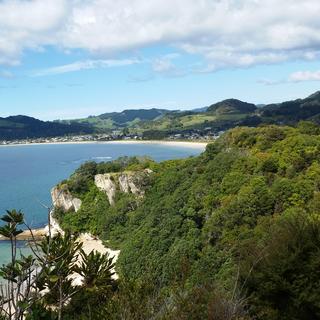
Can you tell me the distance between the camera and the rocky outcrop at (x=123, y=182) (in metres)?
52.2

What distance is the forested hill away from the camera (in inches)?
361

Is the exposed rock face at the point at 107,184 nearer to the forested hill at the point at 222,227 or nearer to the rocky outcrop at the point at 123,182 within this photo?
the rocky outcrop at the point at 123,182

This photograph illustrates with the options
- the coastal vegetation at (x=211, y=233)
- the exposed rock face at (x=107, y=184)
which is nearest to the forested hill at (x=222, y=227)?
the coastal vegetation at (x=211, y=233)

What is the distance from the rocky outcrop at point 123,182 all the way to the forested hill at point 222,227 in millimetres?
613

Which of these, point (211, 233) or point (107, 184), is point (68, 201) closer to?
point (107, 184)

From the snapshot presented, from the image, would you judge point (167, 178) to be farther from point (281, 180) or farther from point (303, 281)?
point (303, 281)

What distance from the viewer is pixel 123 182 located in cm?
5334

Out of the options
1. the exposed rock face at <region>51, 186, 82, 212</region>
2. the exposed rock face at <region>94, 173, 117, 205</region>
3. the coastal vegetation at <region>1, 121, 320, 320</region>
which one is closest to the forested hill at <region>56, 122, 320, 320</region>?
→ the coastal vegetation at <region>1, 121, 320, 320</region>

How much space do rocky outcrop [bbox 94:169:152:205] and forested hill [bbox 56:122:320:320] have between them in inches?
24.1

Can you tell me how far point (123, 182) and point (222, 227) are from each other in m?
23.9

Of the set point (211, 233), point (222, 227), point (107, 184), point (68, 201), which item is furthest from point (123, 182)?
point (222, 227)

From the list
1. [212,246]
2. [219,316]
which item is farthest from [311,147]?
[219,316]

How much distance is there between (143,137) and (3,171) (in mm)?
83279

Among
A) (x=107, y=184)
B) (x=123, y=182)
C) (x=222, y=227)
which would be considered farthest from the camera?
(x=107, y=184)
